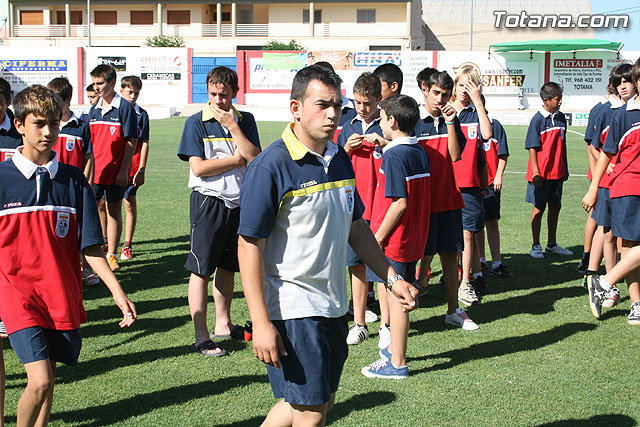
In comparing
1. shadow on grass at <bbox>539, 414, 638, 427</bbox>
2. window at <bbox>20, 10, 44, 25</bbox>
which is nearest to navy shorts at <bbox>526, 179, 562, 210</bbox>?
shadow on grass at <bbox>539, 414, 638, 427</bbox>

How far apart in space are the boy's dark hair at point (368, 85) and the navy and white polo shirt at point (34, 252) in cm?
282

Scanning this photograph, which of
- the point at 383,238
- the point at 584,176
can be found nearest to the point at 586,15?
the point at 584,176

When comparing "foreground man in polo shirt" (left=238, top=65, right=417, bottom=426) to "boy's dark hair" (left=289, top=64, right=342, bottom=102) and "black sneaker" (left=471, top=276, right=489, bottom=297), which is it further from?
"black sneaker" (left=471, top=276, right=489, bottom=297)

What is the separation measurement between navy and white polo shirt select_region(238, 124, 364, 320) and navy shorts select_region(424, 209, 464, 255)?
2.92m

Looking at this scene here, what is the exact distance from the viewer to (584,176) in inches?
640

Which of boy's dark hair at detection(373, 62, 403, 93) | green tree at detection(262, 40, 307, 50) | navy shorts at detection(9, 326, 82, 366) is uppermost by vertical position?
green tree at detection(262, 40, 307, 50)

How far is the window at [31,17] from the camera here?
230 ft

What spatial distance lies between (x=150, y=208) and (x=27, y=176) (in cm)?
864

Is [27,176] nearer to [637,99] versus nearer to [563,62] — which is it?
[637,99]

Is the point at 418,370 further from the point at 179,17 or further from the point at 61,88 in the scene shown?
the point at 179,17

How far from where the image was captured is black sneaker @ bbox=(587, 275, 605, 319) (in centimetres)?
629

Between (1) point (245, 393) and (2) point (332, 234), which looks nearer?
(2) point (332, 234)

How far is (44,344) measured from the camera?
11.6 ft

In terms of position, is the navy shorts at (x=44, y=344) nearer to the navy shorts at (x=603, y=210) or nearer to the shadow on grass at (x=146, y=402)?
the shadow on grass at (x=146, y=402)
